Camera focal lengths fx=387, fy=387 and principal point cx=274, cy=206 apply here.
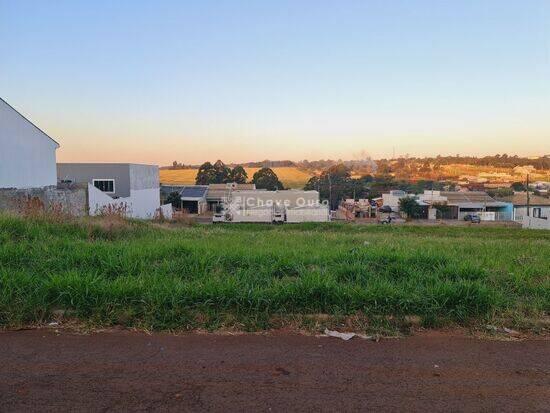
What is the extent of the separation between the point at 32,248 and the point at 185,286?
9.02 ft

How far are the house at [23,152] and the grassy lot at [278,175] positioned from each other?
1399 inches

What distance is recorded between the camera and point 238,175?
2539 inches

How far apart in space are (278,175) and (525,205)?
33.9 m

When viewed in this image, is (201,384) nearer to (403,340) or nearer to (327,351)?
(327,351)

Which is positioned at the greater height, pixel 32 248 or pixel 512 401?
pixel 32 248

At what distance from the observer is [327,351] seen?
2.86 meters

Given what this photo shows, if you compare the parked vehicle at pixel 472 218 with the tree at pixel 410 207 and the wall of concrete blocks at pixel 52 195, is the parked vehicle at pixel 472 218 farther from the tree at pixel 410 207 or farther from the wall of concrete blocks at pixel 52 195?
the wall of concrete blocks at pixel 52 195

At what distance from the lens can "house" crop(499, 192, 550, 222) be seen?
4069 cm

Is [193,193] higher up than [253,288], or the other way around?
[253,288]

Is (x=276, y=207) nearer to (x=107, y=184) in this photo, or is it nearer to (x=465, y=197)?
(x=107, y=184)

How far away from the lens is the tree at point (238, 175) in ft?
210

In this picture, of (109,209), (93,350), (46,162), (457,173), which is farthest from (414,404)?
(457,173)

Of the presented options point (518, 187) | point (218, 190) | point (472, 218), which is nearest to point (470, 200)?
point (472, 218)

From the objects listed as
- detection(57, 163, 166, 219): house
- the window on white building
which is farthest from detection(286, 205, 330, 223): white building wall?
the window on white building
